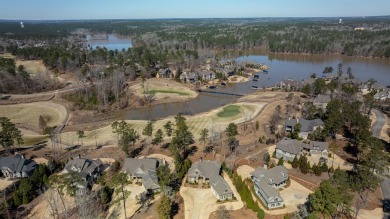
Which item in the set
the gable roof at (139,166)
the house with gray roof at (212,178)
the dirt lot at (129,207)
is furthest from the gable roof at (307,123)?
the dirt lot at (129,207)

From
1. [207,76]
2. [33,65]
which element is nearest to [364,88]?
[207,76]

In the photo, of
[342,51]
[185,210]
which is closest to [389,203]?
[185,210]

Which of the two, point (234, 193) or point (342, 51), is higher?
point (342, 51)

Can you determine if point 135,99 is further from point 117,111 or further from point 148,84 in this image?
point 148,84

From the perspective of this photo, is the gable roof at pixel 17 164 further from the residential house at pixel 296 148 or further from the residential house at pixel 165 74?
the residential house at pixel 165 74

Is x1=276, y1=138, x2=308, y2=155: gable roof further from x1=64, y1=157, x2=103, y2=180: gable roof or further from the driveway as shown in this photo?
x1=64, y1=157, x2=103, y2=180: gable roof

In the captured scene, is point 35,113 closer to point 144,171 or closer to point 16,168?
point 16,168
